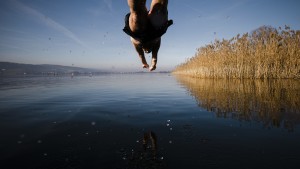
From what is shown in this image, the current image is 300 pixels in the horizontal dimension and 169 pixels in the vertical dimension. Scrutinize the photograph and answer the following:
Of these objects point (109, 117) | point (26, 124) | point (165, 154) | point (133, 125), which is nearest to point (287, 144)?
point (165, 154)

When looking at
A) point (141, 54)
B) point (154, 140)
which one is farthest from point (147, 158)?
point (141, 54)

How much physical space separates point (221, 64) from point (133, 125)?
75.0 ft

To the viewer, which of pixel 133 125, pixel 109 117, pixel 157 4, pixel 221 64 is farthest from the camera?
pixel 221 64

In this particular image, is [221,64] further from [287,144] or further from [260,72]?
[287,144]

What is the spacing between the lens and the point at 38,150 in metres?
4.11

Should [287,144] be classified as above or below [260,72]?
below

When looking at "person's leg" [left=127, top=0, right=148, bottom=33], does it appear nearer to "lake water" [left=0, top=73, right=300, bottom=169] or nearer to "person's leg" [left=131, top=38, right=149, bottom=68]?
"person's leg" [left=131, top=38, right=149, bottom=68]

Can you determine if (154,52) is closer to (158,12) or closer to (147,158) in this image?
(158,12)

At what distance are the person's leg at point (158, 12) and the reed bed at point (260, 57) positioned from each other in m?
22.0

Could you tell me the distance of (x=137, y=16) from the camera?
124 inches

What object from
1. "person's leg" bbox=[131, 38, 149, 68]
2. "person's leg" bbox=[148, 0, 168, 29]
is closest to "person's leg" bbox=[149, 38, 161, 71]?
"person's leg" bbox=[131, 38, 149, 68]

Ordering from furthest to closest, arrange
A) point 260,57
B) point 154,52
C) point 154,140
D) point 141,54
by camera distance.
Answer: point 260,57
point 141,54
point 154,52
point 154,140

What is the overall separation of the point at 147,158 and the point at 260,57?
892 inches

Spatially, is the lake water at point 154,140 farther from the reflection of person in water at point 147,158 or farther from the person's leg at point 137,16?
the person's leg at point 137,16
